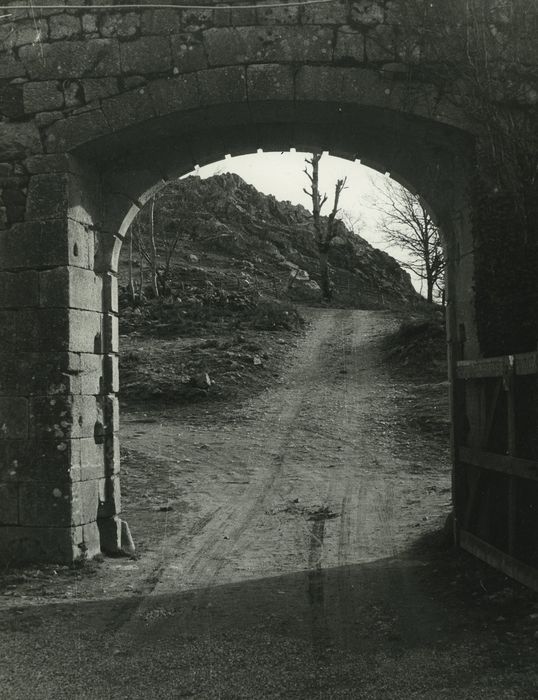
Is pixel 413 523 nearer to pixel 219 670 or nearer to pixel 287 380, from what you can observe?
pixel 219 670

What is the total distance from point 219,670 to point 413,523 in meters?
4.90

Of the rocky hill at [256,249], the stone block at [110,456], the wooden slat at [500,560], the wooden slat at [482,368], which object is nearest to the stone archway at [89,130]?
the stone block at [110,456]

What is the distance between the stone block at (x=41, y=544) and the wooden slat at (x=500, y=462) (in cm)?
362

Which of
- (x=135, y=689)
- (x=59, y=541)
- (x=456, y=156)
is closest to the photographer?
(x=135, y=689)

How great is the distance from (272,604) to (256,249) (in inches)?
1555

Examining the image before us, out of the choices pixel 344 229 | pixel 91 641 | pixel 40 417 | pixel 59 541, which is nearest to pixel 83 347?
pixel 40 417

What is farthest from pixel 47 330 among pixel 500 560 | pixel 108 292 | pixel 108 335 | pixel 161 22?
pixel 500 560

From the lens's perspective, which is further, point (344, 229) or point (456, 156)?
point (344, 229)

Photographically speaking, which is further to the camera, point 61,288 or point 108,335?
point 108,335

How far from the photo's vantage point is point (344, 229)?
176ft

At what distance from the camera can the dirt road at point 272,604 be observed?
423cm

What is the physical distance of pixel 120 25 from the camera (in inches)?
277

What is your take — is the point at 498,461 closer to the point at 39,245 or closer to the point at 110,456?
the point at 110,456

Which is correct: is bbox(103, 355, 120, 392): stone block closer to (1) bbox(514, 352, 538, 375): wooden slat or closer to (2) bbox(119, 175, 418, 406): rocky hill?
(1) bbox(514, 352, 538, 375): wooden slat
